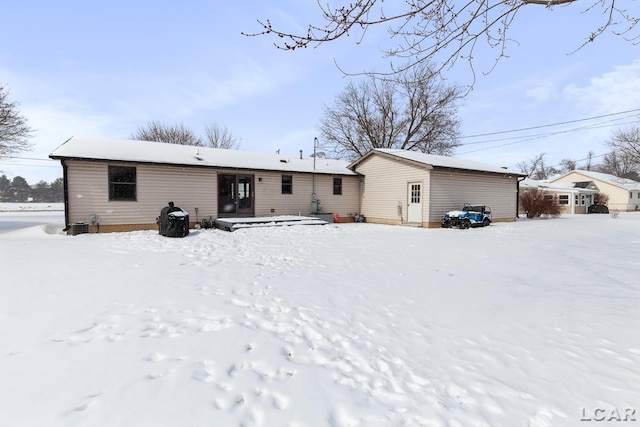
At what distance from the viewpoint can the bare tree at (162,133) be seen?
33.3 metres

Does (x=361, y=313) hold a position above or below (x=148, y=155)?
below

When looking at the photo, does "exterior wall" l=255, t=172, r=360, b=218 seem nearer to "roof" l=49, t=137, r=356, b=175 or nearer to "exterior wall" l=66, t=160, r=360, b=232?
"exterior wall" l=66, t=160, r=360, b=232

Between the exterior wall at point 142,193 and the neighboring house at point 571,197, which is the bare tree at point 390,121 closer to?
the neighboring house at point 571,197

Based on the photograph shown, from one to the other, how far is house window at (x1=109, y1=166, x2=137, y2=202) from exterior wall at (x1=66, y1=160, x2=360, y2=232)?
6.0 inches

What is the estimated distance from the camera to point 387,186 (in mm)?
17344

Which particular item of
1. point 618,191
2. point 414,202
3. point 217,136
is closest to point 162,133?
point 217,136

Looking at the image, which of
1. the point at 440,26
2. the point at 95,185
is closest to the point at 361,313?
the point at 440,26

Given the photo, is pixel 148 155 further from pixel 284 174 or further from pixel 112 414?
pixel 112 414

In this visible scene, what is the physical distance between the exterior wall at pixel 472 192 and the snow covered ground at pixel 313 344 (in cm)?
905

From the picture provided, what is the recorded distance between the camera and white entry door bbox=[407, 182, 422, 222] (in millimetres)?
15656

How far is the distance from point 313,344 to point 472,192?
17.0 metres

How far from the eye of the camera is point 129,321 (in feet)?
11.7

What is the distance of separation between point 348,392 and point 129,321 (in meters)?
2.73

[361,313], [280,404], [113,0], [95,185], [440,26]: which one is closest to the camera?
[280,404]
